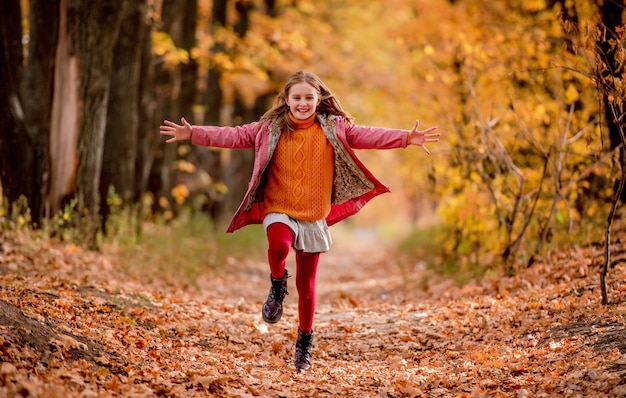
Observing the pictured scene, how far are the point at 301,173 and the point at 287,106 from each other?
1.89 ft

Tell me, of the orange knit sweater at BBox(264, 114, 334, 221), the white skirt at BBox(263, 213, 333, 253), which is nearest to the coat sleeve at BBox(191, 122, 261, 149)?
the orange knit sweater at BBox(264, 114, 334, 221)

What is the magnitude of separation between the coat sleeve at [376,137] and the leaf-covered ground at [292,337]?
5.65 ft

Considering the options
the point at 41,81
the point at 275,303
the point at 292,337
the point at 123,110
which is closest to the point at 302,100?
the point at 275,303

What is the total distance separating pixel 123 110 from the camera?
10.9 meters

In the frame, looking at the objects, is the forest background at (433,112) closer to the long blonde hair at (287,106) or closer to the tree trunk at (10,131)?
the tree trunk at (10,131)

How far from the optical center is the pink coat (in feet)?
18.4

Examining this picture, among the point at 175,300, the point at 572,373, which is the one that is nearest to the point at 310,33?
the point at 175,300

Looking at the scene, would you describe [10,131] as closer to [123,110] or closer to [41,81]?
[41,81]

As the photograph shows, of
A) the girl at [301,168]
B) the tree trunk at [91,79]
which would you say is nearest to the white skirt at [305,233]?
the girl at [301,168]

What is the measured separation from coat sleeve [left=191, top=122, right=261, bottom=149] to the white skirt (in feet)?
2.06

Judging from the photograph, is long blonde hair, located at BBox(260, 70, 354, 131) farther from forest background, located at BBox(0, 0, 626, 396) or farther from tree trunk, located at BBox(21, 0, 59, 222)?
tree trunk, located at BBox(21, 0, 59, 222)

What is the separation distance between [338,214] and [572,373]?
2150mm

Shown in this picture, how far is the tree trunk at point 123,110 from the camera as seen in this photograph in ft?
34.9

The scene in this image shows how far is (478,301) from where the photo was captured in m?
7.79
